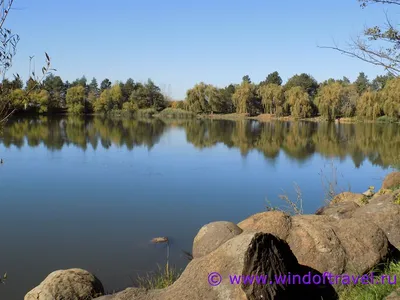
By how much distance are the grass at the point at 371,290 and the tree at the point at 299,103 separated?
46.3 metres

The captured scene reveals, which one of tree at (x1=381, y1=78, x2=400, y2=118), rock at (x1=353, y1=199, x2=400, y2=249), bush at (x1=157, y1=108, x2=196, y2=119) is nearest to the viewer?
rock at (x1=353, y1=199, x2=400, y2=249)

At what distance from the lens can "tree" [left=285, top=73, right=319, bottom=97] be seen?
196 feet

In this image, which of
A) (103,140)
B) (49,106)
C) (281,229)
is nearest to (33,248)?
(281,229)

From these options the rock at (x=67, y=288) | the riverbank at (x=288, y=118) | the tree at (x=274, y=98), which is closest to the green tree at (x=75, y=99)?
the riverbank at (x=288, y=118)

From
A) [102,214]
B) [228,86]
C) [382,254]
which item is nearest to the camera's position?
[382,254]

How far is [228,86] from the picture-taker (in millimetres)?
62781

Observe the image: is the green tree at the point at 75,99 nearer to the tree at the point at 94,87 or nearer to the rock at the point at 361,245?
the tree at the point at 94,87

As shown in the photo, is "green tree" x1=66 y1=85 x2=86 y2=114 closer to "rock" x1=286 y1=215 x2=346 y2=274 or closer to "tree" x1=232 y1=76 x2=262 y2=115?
"tree" x1=232 y1=76 x2=262 y2=115

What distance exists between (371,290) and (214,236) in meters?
2.45

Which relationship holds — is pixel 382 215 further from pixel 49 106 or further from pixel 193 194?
pixel 49 106

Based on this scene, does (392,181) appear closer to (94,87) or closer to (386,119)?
(386,119)

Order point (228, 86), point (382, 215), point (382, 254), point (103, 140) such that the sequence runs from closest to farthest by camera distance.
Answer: point (382, 254), point (382, 215), point (103, 140), point (228, 86)

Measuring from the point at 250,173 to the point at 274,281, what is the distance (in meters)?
11.0

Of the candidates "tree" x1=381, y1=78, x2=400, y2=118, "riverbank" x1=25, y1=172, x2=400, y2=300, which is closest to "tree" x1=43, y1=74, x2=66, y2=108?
"tree" x1=381, y1=78, x2=400, y2=118
